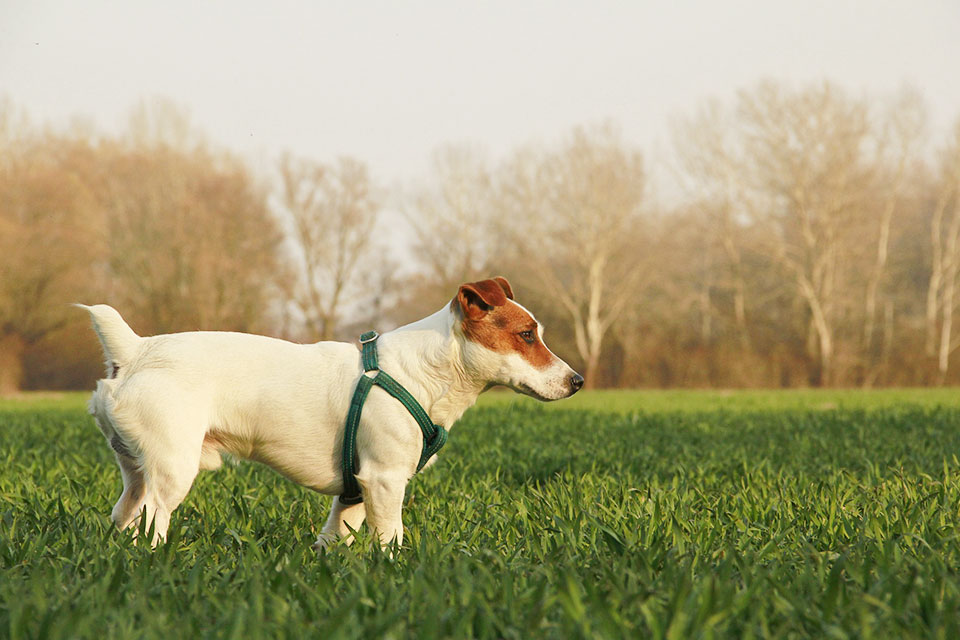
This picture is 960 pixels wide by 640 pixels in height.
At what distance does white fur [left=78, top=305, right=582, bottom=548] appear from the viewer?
149 inches

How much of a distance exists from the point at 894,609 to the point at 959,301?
1749 inches

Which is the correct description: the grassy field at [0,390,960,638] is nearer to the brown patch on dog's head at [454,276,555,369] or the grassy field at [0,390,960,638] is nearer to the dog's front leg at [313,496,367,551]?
the dog's front leg at [313,496,367,551]

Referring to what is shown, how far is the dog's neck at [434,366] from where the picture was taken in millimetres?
4254

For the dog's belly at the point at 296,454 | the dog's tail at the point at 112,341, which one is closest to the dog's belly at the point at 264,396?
the dog's belly at the point at 296,454

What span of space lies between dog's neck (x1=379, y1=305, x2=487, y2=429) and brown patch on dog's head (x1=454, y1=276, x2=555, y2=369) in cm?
10

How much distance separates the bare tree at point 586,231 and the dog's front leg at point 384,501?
37165mm

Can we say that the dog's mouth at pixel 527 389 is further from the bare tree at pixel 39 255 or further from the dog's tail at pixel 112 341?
the bare tree at pixel 39 255

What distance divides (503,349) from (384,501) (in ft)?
3.36

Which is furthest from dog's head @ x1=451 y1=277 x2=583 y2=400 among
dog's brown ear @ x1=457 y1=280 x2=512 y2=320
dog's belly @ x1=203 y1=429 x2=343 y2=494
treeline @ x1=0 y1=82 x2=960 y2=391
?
treeline @ x1=0 y1=82 x2=960 y2=391

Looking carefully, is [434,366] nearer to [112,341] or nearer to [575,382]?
[575,382]

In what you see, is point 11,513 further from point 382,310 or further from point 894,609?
point 382,310

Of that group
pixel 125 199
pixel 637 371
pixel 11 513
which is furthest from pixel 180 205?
pixel 11 513

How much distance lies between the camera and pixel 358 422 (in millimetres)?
4066

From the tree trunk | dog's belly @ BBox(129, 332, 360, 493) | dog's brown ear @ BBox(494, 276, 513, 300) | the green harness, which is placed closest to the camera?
dog's belly @ BBox(129, 332, 360, 493)
